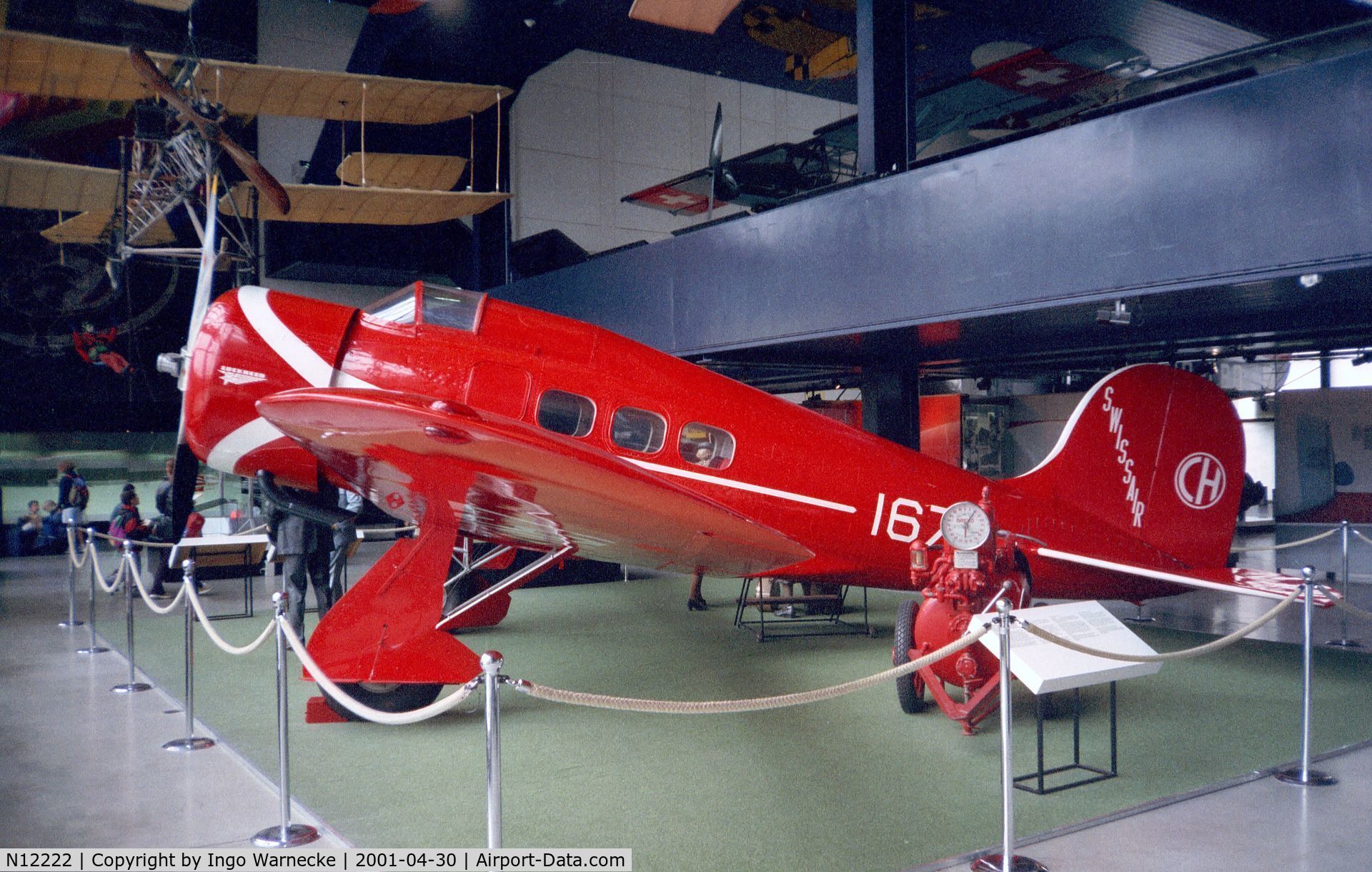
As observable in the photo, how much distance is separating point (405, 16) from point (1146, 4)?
819cm

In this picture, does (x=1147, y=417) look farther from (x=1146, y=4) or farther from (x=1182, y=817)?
(x=1146, y=4)

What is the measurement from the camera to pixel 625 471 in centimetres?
347

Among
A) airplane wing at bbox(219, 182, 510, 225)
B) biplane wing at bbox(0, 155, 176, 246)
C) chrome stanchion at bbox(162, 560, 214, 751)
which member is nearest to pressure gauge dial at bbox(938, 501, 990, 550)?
chrome stanchion at bbox(162, 560, 214, 751)

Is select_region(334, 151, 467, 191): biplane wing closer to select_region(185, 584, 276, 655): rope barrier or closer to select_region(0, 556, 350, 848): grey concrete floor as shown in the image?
select_region(0, 556, 350, 848): grey concrete floor

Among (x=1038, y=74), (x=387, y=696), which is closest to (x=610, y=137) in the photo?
(x=1038, y=74)

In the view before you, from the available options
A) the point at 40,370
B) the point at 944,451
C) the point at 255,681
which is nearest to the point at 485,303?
the point at 255,681

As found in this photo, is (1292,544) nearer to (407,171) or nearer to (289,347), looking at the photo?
(289,347)

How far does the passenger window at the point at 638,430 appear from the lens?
4789 millimetres

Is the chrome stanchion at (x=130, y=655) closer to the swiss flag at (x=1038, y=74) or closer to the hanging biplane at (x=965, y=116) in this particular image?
the hanging biplane at (x=965, y=116)

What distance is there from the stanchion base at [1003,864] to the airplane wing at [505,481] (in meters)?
1.57

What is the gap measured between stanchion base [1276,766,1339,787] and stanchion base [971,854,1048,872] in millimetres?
1725

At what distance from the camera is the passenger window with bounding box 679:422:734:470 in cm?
495

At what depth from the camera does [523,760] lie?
444cm

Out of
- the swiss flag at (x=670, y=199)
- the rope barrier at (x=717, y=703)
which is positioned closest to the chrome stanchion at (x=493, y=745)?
the rope barrier at (x=717, y=703)
